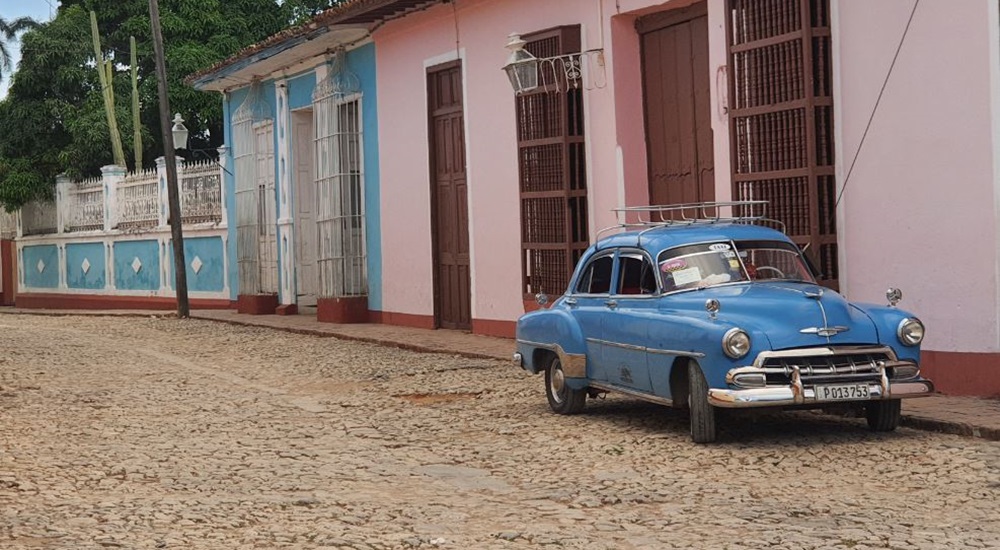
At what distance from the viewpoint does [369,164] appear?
22203mm

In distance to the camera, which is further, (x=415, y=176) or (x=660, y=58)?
(x=415, y=176)

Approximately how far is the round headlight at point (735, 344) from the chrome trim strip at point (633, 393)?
32.5 inches

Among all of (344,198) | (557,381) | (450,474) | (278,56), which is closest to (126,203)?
(278,56)

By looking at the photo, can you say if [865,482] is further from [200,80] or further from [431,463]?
[200,80]

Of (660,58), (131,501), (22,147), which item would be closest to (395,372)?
(660,58)

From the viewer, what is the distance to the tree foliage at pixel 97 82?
37.1 m

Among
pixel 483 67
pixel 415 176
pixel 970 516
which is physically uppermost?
pixel 483 67

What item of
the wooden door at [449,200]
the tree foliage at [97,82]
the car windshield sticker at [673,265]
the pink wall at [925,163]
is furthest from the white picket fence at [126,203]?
the car windshield sticker at [673,265]

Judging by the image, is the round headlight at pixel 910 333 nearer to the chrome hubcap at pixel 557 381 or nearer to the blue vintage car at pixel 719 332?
the blue vintage car at pixel 719 332

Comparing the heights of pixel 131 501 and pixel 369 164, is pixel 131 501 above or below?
below

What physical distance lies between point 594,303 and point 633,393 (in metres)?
0.95

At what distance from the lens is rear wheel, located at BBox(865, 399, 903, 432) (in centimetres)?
930

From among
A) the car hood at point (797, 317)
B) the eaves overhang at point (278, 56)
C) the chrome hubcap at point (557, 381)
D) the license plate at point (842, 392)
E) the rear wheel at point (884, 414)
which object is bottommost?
the rear wheel at point (884, 414)

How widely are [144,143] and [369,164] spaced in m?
20.2
